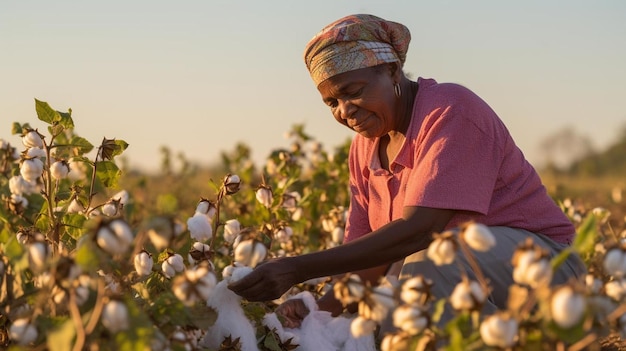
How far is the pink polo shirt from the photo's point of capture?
342cm

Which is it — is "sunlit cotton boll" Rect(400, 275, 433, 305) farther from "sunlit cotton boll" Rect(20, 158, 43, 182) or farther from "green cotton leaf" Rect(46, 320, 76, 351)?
"sunlit cotton boll" Rect(20, 158, 43, 182)

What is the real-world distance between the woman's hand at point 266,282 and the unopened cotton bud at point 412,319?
0.97 m

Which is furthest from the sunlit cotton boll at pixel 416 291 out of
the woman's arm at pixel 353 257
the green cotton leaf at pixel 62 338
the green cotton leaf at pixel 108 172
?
the green cotton leaf at pixel 108 172

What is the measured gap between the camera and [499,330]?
197 centimetres

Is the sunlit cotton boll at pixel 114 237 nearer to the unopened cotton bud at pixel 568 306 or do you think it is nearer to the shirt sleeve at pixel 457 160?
the unopened cotton bud at pixel 568 306

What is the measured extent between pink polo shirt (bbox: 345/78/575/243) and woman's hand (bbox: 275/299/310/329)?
0.48 metres

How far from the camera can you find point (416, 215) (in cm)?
338

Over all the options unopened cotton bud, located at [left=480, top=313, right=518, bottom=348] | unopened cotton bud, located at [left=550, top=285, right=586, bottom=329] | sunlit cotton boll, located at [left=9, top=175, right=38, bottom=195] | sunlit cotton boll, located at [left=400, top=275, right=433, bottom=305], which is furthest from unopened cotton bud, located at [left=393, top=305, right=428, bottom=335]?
sunlit cotton boll, located at [left=9, top=175, right=38, bottom=195]

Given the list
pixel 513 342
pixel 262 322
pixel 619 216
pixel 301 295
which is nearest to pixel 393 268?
pixel 301 295

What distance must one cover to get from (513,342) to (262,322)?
1384 mm

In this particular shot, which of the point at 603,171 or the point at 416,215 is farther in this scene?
the point at 603,171

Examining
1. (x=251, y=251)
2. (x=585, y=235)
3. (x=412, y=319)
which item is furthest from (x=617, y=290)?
(x=251, y=251)

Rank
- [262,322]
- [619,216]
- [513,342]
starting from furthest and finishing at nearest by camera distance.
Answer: [619,216], [262,322], [513,342]

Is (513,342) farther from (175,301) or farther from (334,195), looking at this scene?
(334,195)
